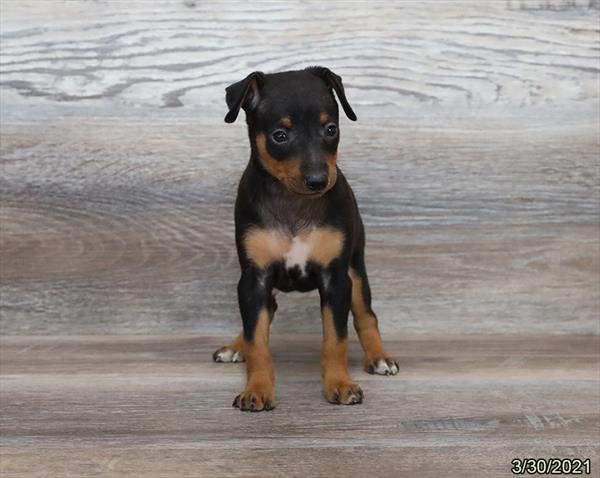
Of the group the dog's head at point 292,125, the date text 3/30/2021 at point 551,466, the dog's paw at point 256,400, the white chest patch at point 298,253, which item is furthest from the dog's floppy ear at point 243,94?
the date text 3/30/2021 at point 551,466

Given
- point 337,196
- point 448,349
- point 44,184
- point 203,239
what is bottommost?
point 448,349

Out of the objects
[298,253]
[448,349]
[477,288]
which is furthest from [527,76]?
[298,253]

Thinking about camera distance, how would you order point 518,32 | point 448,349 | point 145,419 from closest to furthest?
point 145,419
point 448,349
point 518,32

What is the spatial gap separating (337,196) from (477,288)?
1057mm

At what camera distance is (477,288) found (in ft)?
10.8

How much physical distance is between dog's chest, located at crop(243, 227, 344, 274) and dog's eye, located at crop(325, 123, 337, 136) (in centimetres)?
27

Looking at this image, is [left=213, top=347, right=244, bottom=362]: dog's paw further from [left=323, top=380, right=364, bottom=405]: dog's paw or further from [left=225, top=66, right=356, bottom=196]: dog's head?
[left=225, top=66, right=356, bottom=196]: dog's head

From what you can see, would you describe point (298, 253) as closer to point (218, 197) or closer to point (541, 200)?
point (218, 197)

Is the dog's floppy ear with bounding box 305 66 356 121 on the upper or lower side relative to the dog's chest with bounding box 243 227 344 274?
upper

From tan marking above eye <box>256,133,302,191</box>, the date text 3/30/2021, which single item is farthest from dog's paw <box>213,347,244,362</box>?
the date text 3/30/2021

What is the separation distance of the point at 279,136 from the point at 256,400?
26.9 inches

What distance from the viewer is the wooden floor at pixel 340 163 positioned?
3.21 m

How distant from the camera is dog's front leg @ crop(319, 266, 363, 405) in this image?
2393mm

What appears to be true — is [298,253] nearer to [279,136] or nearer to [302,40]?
[279,136]
